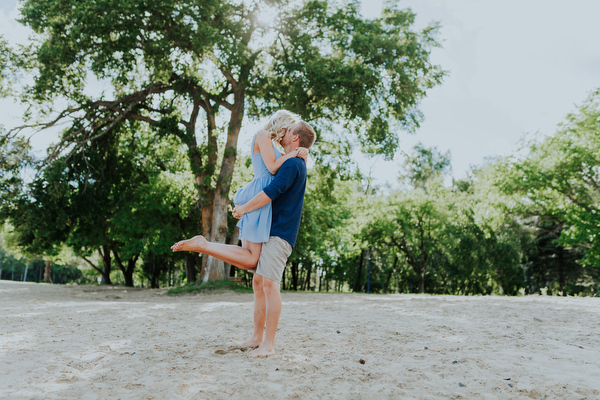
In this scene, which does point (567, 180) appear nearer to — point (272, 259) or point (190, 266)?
point (190, 266)

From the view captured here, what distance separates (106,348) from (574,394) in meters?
3.85

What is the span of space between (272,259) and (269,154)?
0.94m

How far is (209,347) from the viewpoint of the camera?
397 centimetres

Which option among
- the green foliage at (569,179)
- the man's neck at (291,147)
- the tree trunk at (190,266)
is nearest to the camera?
the man's neck at (291,147)

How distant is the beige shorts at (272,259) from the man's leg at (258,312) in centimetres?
22

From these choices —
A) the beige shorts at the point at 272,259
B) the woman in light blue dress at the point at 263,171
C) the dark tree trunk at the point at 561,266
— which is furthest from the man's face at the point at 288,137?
the dark tree trunk at the point at 561,266

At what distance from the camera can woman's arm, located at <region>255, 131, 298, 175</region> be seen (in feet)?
12.0

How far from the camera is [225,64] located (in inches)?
530

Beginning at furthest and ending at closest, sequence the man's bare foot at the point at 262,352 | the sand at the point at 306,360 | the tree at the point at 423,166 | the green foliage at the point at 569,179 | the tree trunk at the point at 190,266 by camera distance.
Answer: the tree at the point at 423,166 → the tree trunk at the point at 190,266 → the green foliage at the point at 569,179 → the man's bare foot at the point at 262,352 → the sand at the point at 306,360

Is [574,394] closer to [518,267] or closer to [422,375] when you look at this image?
[422,375]

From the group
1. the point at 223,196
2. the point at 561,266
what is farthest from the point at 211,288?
the point at 561,266

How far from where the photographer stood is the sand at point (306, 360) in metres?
2.73

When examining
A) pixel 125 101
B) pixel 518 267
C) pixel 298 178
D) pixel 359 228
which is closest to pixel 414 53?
pixel 125 101

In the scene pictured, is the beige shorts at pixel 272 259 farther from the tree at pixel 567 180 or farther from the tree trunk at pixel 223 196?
the tree at pixel 567 180
